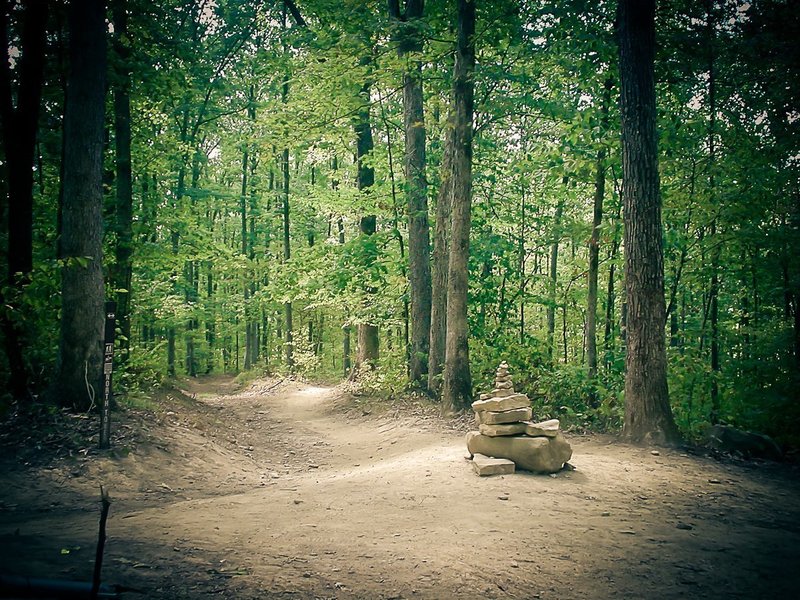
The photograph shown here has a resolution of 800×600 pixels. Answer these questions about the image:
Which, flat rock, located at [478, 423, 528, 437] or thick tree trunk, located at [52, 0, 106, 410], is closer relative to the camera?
flat rock, located at [478, 423, 528, 437]

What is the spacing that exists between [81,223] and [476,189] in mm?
10080

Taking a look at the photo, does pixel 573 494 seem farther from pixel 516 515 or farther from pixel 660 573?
pixel 660 573

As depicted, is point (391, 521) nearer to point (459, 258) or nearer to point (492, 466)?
point (492, 466)

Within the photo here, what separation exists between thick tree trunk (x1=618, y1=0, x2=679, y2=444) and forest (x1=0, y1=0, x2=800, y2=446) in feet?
0.11

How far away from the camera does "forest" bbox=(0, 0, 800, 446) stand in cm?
882

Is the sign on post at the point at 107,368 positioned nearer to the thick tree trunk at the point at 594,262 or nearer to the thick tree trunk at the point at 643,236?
the thick tree trunk at the point at 643,236

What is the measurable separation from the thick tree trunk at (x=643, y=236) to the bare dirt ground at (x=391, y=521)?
789 millimetres

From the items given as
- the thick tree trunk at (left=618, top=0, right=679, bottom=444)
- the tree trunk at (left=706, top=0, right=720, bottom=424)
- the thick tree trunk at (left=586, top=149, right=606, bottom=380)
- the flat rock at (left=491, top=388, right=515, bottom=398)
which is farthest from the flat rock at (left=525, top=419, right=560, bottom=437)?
the tree trunk at (left=706, top=0, right=720, bottom=424)

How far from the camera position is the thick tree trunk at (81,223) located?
28.1 feet

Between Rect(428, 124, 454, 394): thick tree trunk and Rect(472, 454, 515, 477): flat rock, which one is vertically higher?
Rect(428, 124, 454, 394): thick tree trunk

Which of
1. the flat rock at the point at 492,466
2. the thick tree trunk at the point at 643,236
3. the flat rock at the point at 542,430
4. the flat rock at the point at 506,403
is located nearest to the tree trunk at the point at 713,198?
the thick tree trunk at the point at 643,236

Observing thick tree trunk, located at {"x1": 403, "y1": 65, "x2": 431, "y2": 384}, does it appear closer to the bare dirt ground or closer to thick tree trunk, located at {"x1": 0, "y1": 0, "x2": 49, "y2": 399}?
the bare dirt ground

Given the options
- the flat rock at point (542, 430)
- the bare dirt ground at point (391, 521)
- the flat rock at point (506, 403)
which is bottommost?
the bare dirt ground at point (391, 521)

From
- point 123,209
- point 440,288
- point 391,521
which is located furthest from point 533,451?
point 123,209
